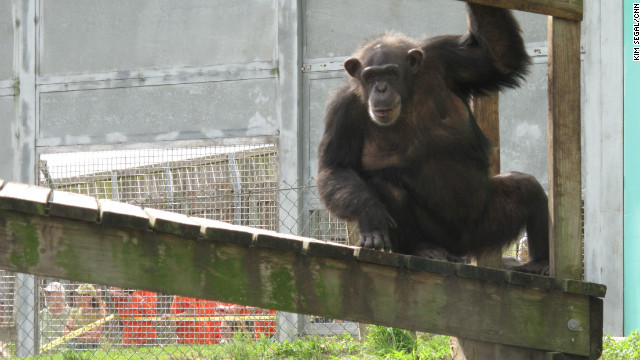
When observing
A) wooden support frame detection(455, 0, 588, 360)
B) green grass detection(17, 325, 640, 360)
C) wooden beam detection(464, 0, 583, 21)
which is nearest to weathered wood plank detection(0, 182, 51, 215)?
wooden beam detection(464, 0, 583, 21)

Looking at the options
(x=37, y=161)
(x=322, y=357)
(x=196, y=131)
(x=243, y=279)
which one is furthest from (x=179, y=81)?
(x=243, y=279)

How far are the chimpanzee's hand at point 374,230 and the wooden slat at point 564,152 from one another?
0.79 meters

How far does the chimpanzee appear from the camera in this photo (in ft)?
13.4

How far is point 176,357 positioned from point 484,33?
4529 mm

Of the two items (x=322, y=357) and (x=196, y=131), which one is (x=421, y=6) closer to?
(x=196, y=131)

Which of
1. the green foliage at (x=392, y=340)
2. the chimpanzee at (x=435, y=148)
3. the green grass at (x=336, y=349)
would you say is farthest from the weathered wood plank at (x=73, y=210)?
the green foliage at (x=392, y=340)

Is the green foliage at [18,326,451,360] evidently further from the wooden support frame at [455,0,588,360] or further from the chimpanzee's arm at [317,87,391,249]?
the wooden support frame at [455,0,588,360]

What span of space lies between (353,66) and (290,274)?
5.03ft

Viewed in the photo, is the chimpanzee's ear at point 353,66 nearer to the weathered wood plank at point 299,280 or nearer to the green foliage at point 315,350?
the weathered wood plank at point 299,280

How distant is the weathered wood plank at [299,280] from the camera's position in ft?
9.91

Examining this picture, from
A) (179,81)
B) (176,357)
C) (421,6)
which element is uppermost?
(421,6)

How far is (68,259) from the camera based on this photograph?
3020 mm

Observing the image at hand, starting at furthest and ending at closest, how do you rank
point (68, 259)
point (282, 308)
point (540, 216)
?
point (540, 216), point (282, 308), point (68, 259)

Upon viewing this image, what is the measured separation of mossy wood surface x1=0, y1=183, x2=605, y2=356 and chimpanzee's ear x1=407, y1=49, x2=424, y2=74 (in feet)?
4.42
